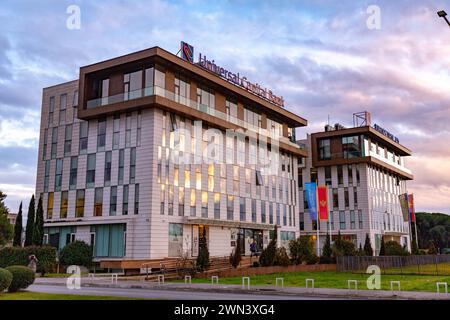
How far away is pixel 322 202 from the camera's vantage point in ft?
185

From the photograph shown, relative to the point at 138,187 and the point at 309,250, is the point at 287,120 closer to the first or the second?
the point at 309,250

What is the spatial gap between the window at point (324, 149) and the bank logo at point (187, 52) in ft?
125

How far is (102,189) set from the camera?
48.8 metres

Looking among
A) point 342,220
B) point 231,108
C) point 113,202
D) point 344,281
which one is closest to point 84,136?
point 113,202

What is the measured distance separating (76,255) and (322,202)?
88.2 feet

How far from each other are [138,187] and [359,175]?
44.6 meters

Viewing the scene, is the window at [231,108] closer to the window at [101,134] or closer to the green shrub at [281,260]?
the window at [101,134]

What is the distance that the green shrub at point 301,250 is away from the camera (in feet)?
165

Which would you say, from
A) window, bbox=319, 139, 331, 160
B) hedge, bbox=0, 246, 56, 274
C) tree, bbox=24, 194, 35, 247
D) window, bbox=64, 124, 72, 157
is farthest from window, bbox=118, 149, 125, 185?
window, bbox=319, 139, 331, 160

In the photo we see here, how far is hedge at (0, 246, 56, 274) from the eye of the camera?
41344 mm

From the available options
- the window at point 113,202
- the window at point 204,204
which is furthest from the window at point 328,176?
the window at point 113,202

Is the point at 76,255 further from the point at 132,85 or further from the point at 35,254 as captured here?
the point at 132,85

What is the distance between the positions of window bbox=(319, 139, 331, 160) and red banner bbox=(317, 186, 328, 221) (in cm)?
2685
